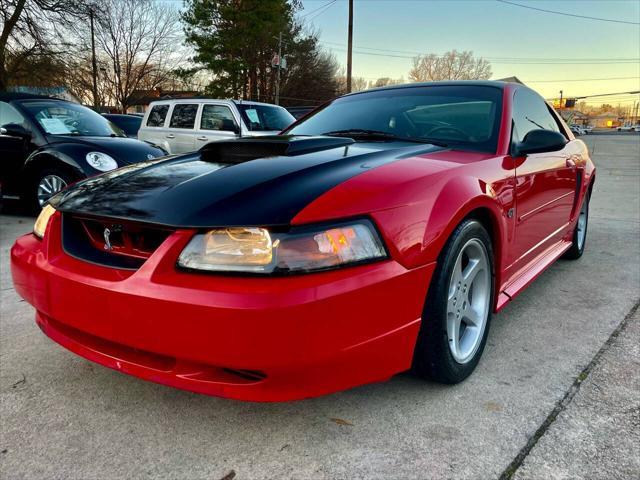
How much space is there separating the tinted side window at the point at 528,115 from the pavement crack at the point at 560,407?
3.74 ft

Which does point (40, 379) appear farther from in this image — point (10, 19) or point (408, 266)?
point (10, 19)

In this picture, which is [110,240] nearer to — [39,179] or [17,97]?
[39,179]

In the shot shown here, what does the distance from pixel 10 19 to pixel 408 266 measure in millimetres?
22307

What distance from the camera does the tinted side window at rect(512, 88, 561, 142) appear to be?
270cm

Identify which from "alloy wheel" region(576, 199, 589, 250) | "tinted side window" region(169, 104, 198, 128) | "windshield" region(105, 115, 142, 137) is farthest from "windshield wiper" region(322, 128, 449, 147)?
"windshield" region(105, 115, 142, 137)

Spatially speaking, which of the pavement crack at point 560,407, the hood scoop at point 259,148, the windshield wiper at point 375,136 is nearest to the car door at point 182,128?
the windshield wiper at point 375,136

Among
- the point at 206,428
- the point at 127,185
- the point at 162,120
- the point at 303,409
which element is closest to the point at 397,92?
the point at 127,185

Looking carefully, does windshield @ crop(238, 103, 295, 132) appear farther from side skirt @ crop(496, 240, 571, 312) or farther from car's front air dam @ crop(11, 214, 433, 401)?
car's front air dam @ crop(11, 214, 433, 401)

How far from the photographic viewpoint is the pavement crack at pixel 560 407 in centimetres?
152

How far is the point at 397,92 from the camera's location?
297 cm

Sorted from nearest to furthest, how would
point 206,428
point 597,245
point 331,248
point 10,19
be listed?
point 331,248
point 206,428
point 597,245
point 10,19

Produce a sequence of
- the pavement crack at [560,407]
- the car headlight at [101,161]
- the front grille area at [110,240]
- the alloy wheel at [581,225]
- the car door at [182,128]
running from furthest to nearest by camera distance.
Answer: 1. the car door at [182,128]
2. the car headlight at [101,161]
3. the alloy wheel at [581,225]
4. the front grille area at [110,240]
5. the pavement crack at [560,407]

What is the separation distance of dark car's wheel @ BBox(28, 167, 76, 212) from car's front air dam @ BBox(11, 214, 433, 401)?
4.27 metres

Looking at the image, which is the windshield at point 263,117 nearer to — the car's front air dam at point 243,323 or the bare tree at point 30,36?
the car's front air dam at point 243,323
